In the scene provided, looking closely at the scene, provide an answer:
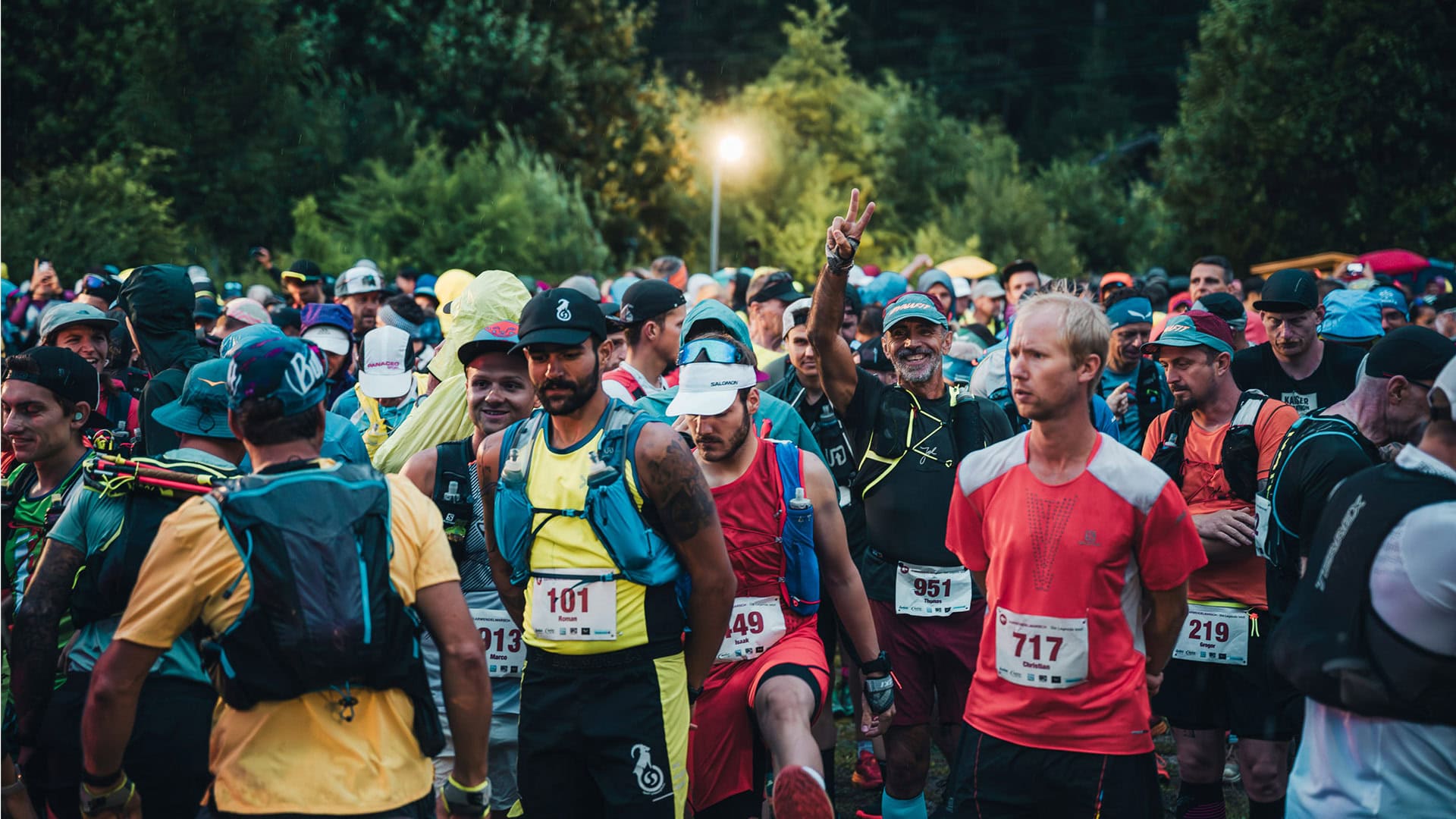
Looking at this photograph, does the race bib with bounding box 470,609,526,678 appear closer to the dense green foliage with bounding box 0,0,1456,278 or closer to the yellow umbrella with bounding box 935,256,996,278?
the yellow umbrella with bounding box 935,256,996,278

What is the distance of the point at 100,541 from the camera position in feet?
13.5

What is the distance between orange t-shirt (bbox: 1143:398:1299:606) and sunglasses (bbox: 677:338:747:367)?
2.25m

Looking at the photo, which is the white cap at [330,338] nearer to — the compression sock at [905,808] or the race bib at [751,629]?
the race bib at [751,629]

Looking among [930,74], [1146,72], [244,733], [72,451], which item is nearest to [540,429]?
[244,733]

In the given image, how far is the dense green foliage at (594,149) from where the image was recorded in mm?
24719

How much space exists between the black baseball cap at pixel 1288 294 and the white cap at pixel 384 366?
15.2 ft

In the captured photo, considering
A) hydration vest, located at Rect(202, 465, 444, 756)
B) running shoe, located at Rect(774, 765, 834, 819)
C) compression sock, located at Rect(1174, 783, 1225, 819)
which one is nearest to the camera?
hydration vest, located at Rect(202, 465, 444, 756)

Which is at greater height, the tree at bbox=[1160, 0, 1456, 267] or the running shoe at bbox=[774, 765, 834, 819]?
the tree at bbox=[1160, 0, 1456, 267]

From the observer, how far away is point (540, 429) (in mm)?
4590

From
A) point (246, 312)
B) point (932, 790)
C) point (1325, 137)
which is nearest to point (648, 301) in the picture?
point (932, 790)

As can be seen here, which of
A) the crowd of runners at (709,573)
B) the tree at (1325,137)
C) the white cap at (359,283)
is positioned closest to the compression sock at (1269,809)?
the crowd of runners at (709,573)

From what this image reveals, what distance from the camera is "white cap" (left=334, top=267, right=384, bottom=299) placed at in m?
11.3

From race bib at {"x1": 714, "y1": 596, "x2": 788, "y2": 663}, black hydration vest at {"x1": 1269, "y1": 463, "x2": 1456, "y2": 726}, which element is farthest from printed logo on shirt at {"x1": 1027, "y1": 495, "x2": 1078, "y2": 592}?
race bib at {"x1": 714, "y1": 596, "x2": 788, "y2": 663}

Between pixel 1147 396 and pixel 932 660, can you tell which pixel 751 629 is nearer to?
pixel 932 660
